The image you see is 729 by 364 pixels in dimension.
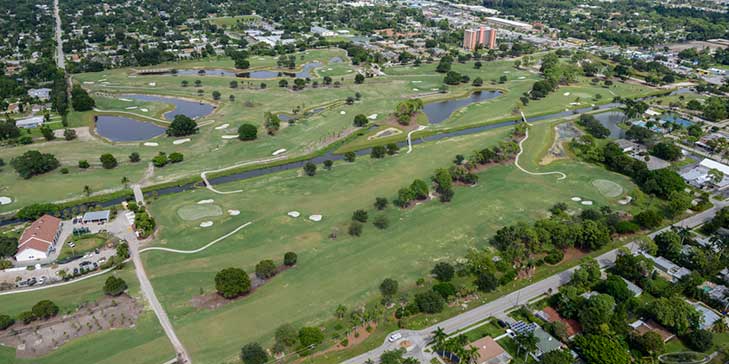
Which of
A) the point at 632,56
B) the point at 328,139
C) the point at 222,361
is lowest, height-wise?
the point at 222,361

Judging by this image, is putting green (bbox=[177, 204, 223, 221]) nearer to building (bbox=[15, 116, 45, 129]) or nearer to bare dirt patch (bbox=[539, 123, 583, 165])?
building (bbox=[15, 116, 45, 129])

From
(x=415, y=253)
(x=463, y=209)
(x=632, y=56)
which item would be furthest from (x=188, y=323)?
(x=632, y=56)

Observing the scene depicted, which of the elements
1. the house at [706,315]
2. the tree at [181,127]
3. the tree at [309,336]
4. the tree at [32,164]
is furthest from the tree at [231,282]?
the tree at [181,127]

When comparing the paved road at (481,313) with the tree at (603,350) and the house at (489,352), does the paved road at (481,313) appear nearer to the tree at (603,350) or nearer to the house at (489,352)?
the house at (489,352)

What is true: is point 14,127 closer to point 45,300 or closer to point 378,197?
point 45,300

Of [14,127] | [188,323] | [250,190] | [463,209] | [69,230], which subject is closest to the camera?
[188,323]

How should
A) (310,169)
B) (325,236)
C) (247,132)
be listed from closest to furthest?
(325,236)
(310,169)
(247,132)

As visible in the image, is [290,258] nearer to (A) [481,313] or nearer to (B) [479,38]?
(A) [481,313]

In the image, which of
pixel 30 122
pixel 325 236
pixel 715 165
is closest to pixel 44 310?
pixel 325 236
